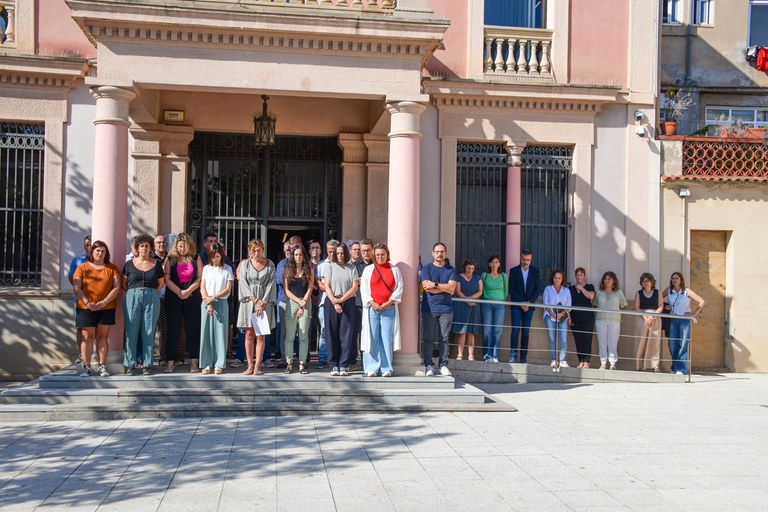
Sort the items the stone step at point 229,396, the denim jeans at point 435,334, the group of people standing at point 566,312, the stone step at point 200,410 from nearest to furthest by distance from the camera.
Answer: the stone step at point 200,410 → the stone step at point 229,396 → the denim jeans at point 435,334 → the group of people standing at point 566,312

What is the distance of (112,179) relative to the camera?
1020 cm

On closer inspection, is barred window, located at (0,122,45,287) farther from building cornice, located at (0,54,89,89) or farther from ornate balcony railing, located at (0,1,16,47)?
ornate balcony railing, located at (0,1,16,47)

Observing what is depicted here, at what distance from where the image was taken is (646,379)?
12938 mm

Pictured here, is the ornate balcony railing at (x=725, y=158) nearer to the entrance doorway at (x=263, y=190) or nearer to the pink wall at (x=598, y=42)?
the pink wall at (x=598, y=42)

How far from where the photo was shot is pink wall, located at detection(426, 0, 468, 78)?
13.2m

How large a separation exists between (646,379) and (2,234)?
10.1 metres

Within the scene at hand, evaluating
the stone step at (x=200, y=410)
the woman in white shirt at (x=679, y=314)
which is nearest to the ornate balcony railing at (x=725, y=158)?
the woman in white shirt at (x=679, y=314)

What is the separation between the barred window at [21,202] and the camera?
12328 millimetres

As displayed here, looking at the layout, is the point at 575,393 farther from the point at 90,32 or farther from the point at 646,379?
the point at 90,32

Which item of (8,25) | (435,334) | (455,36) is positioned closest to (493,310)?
(435,334)

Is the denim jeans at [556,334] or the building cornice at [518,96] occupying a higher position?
the building cornice at [518,96]

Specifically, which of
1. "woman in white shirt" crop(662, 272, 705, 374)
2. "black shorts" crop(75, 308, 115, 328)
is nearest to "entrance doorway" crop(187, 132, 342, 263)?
"black shorts" crop(75, 308, 115, 328)

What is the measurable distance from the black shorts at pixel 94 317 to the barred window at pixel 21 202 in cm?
308

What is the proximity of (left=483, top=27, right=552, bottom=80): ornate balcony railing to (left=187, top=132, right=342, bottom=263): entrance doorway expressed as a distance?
115 inches
